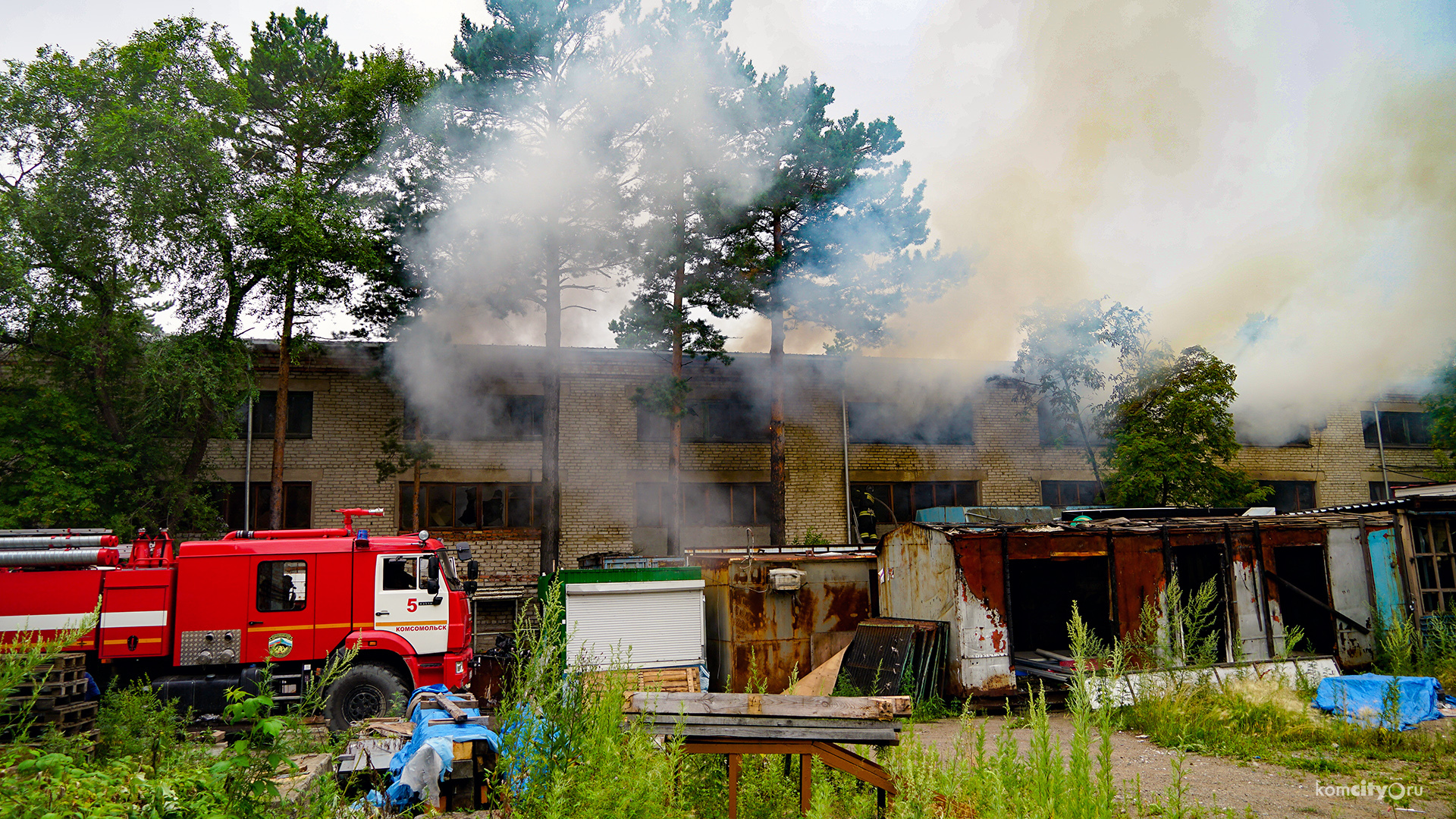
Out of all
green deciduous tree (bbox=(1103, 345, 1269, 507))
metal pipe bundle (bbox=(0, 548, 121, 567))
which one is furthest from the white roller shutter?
green deciduous tree (bbox=(1103, 345, 1269, 507))

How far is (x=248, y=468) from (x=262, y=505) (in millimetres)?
1041

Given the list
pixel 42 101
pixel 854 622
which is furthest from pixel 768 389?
pixel 42 101

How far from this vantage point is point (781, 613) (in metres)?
12.6

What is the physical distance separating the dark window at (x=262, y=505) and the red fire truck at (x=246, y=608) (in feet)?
29.5

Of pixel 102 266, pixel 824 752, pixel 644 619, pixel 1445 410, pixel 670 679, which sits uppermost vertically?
pixel 102 266

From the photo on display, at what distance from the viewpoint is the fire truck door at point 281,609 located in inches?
390

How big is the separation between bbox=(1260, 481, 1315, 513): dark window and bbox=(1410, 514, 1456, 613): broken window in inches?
535

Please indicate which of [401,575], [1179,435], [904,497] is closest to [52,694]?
[401,575]

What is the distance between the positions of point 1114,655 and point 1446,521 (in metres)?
11.1

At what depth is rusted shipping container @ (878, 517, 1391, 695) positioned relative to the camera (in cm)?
1070

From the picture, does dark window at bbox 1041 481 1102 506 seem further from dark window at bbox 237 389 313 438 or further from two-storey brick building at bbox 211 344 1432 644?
dark window at bbox 237 389 313 438

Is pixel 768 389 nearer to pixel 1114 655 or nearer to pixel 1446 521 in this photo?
pixel 1446 521

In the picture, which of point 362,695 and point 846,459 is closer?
point 362,695

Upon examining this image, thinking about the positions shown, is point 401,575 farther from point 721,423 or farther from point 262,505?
point 721,423
